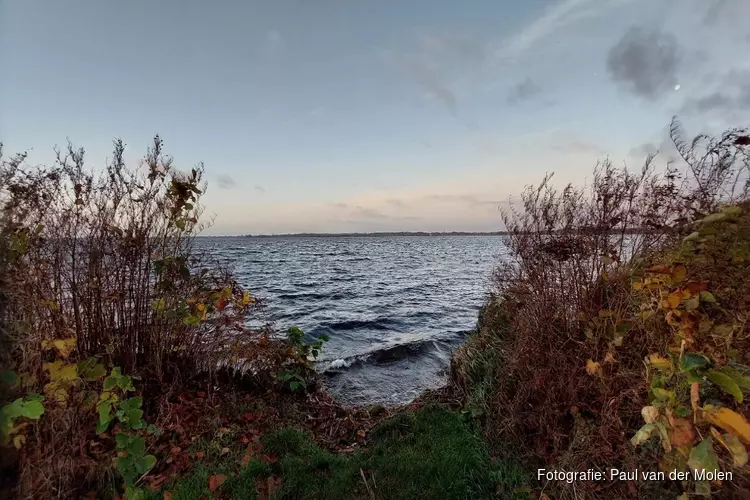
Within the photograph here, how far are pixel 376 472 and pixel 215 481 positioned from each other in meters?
1.61

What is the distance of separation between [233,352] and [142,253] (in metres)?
1.98

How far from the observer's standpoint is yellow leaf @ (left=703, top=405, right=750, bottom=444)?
5.16 ft

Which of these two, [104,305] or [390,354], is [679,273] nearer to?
[104,305]

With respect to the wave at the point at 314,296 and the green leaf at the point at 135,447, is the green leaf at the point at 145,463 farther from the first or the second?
the wave at the point at 314,296

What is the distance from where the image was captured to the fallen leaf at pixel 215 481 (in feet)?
11.6

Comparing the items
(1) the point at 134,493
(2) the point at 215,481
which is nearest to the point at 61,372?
(1) the point at 134,493

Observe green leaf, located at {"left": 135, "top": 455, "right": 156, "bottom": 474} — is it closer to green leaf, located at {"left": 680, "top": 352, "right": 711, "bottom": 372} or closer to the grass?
the grass

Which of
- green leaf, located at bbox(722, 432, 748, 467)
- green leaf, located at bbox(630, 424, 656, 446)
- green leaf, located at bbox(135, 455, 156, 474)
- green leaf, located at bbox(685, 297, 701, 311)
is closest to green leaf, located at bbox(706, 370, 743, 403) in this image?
green leaf, located at bbox(722, 432, 748, 467)

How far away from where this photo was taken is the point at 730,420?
63.4 inches

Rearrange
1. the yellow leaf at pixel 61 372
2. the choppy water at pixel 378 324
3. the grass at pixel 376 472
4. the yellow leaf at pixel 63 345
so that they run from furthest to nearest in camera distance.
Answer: the choppy water at pixel 378 324 → the grass at pixel 376 472 → the yellow leaf at pixel 63 345 → the yellow leaf at pixel 61 372

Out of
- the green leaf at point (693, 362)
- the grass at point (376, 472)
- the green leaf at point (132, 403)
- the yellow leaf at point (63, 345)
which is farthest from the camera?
the grass at point (376, 472)

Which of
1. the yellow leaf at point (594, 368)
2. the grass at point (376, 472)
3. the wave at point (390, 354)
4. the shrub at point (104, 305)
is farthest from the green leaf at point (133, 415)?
the wave at point (390, 354)

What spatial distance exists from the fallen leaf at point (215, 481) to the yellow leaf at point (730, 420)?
3928 millimetres

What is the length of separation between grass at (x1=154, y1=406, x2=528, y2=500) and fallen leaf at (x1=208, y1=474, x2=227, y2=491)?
37 millimetres
